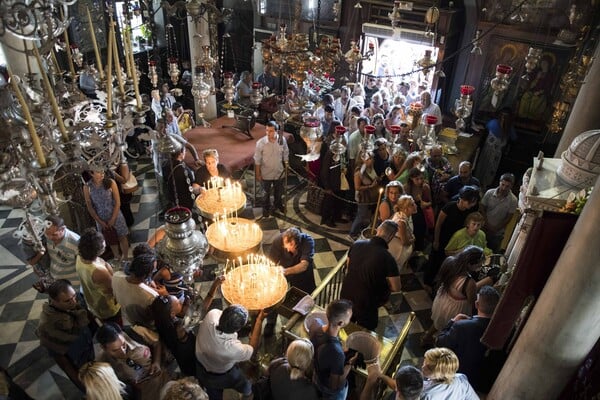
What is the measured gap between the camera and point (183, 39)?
42.3ft

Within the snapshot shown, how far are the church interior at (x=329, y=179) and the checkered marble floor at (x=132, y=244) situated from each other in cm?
2

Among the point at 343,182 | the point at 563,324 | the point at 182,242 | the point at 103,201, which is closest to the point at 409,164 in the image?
the point at 343,182

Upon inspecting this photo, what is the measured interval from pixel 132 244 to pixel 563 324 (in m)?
5.59

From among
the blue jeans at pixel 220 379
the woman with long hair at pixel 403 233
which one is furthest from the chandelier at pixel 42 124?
the woman with long hair at pixel 403 233

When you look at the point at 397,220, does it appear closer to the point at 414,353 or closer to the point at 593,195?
the point at 414,353

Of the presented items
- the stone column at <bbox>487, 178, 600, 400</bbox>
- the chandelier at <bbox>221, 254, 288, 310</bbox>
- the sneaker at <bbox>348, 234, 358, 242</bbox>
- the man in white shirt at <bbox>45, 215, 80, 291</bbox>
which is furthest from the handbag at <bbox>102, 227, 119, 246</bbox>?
the stone column at <bbox>487, 178, 600, 400</bbox>

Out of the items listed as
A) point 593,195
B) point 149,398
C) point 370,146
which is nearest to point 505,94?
point 370,146

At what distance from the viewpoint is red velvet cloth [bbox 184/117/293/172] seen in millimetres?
7820

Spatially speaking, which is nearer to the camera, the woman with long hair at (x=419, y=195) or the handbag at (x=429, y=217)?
the woman with long hair at (x=419, y=195)

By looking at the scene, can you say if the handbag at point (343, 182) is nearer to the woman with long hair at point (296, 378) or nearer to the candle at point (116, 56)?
the woman with long hair at point (296, 378)

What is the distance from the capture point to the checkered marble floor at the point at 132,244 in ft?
14.8

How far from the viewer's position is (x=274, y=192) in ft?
24.3

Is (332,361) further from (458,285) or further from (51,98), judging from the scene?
(51,98)

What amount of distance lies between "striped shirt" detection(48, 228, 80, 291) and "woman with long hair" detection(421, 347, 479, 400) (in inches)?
138
